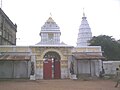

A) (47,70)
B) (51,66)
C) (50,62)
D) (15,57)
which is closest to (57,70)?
(51,66)

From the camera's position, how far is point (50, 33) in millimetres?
45000

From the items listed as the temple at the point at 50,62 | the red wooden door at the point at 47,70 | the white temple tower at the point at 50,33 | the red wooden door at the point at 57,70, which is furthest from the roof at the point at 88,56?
the white temple tower at the point at 50,33

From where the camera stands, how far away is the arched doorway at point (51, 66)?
35656 millimetres

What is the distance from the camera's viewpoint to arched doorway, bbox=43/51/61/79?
35.7 metres

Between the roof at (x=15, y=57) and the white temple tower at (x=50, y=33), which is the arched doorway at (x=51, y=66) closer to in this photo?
the roof at (x=15, y=57)

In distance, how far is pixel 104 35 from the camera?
58781 mm

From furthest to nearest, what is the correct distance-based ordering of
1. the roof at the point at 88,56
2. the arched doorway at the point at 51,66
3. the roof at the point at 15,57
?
the arched doorway at the point at 51,66 → the roof at the point at 88,56 → the roof at the point at 15,57

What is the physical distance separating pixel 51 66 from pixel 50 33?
10.1 metres

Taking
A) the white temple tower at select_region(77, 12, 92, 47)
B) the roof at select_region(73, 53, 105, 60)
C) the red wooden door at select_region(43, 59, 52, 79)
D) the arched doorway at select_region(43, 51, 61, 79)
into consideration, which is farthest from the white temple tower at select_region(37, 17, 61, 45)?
A: the white temple tower at select_region(77, 12, 92, 47)

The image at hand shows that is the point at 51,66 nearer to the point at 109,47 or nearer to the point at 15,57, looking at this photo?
the point at 15,57

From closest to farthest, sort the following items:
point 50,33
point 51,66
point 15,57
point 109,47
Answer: point 15,57
point 51,66
point 50,33
point 109,47

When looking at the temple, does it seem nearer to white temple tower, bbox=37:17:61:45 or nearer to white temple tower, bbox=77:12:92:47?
white temple tower, bbox=37:17:61:45

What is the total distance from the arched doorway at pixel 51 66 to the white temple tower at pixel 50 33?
6.12m

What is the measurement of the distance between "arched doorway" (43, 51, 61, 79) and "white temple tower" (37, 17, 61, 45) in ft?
20.1
